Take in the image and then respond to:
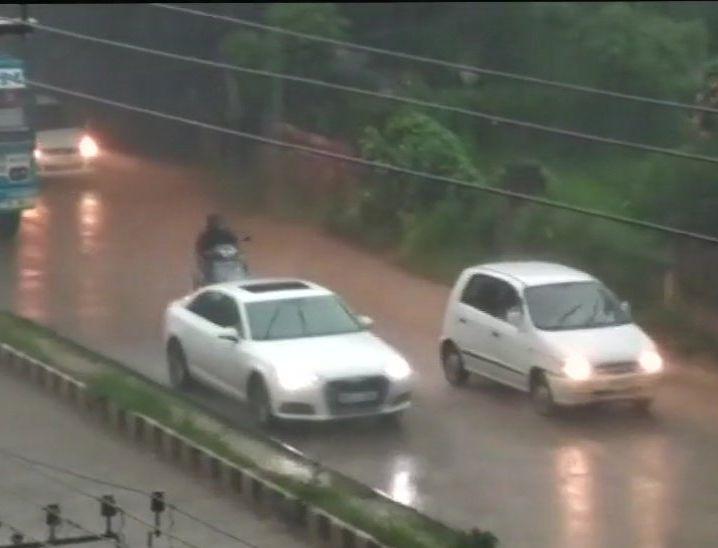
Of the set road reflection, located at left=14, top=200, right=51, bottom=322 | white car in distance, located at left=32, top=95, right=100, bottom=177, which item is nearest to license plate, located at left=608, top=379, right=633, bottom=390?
road reflection, located at left=14, top=200, right=51, bottom=322

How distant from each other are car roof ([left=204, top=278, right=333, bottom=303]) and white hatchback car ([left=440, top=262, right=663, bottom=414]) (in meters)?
1.49

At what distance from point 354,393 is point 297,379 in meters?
0.51

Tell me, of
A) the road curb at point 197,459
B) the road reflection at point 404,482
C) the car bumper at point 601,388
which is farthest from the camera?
the car bumper at point 601,388

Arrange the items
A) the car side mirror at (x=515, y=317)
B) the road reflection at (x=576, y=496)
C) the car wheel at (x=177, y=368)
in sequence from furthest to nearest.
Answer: the car wheel at (x=177, y=368), the car side mirror at (x=515, y=317), the road reflection at (x=576, y=496)

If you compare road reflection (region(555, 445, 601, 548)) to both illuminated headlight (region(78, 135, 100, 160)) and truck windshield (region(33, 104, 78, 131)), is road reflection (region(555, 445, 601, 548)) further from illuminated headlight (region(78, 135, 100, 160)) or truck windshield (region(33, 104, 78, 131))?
illuminated headlight (region(78, 135, 100, 160))

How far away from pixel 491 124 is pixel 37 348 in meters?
11.4

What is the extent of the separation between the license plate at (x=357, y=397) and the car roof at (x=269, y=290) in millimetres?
1617

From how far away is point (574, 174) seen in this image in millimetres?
28781

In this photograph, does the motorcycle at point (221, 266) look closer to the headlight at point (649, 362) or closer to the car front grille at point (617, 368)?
the car front grille at point (617, 368)

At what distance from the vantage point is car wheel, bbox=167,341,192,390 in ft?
64.1

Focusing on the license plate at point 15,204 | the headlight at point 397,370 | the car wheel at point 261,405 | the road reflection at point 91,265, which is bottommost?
the road reflection at point 91,265

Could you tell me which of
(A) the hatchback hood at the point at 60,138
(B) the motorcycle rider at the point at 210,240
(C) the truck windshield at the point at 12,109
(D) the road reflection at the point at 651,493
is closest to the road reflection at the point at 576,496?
(D) the road reflection at the point at 651,493

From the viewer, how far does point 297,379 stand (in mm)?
17453

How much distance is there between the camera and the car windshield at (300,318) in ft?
60.0
